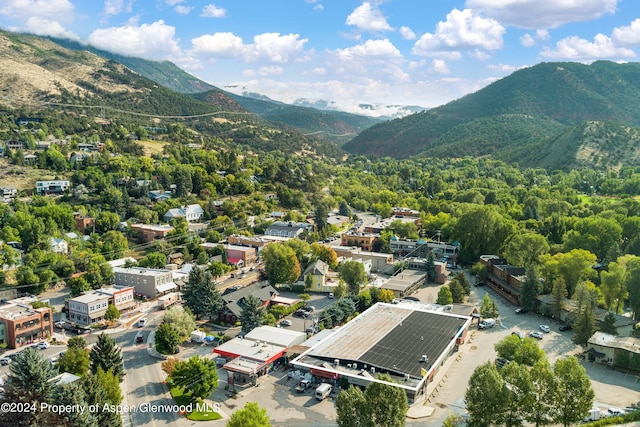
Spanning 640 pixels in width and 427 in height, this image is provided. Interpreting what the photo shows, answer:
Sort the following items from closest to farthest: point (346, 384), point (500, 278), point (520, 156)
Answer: point (346, 384), point (500, 278), point (520, 156)

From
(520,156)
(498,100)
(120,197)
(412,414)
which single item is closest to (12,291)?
(120,197)

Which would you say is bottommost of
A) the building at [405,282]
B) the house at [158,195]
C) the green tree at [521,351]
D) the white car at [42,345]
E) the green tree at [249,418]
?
the white car at [42,345]

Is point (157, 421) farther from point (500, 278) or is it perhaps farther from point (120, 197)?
point (120, 197)

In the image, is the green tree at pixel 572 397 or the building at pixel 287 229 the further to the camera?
the building at pixel 287 229

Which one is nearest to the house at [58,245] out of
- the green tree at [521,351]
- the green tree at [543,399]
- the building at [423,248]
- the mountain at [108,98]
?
the building at [423,248]

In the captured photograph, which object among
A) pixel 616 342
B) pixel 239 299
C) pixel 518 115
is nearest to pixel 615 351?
pixel 616 342

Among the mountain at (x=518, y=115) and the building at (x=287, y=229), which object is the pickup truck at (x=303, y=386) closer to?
the building at (x=287, y=229)
